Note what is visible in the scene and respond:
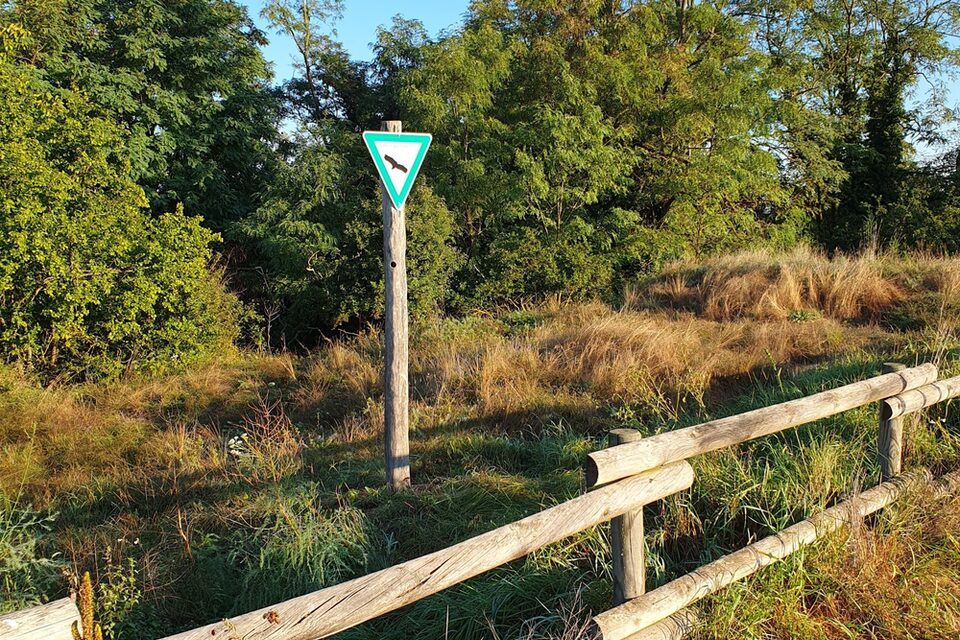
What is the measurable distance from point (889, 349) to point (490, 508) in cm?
542

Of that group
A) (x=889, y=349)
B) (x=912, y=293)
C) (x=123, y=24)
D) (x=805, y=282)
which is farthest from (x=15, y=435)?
(x=123, y=24)

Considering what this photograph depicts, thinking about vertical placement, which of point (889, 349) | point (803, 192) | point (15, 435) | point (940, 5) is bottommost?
point (15, 435)

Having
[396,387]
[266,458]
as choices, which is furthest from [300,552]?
[266,458]

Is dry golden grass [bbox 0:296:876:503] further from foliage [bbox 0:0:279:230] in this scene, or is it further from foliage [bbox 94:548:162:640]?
foliage [bbox 0:0:279:230]

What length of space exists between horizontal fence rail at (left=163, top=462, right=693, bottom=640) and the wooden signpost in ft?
7.97

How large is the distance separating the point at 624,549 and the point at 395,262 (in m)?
2.73

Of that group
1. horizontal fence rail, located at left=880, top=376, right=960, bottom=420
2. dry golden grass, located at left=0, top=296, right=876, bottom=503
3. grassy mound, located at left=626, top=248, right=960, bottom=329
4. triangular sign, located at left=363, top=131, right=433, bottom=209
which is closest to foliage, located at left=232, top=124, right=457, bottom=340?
dry golden grass, located at left=0, top=296, right=876, bottom=503

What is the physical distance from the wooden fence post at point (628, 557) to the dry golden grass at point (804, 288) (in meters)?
7.79

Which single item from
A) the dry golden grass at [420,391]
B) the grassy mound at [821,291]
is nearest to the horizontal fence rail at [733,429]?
the dry golden grass at [420,391]

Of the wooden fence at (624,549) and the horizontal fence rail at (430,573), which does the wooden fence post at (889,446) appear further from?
the horizontal fence rail at (430,573)

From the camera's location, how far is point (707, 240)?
2003 centimetres

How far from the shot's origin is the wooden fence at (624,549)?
7.80ft

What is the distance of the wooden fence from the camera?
2.38 m

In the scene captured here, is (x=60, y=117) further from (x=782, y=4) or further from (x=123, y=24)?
(x=782, y=4)
